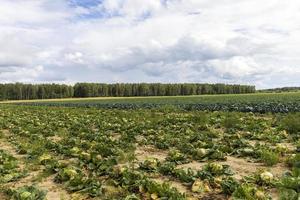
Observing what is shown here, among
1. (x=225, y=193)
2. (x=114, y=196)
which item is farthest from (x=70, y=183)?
(x=225, y=193)

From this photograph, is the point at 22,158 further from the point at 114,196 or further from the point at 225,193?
the point at 225,193

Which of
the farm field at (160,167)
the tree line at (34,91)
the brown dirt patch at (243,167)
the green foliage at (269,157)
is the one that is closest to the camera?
the farm field at (160,167)

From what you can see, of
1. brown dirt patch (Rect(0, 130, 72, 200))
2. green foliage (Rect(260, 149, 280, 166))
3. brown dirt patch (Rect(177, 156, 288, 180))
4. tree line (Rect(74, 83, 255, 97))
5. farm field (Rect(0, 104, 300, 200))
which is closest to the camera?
farm field (Rect(0, 104, 300, 200))

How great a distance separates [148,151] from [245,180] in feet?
16.1

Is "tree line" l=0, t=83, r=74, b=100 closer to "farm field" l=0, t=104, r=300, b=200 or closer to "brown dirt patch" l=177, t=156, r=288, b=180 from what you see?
"farm field" l=0, t=104, r=300, b=200

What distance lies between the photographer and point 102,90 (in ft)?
409

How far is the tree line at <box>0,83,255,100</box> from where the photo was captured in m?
120

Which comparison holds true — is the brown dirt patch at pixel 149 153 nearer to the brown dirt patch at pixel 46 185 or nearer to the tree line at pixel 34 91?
the brown dirt patch at pixel 46 185

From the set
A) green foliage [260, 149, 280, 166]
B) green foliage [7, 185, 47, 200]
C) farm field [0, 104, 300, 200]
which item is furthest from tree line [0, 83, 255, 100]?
green foliage [7, 185, 47, 200]

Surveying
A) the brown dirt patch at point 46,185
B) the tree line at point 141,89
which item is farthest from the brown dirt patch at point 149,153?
the tree line at point 141,89

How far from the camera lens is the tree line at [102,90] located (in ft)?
393

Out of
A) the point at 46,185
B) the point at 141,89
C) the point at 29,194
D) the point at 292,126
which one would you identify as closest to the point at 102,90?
the point at 141,89

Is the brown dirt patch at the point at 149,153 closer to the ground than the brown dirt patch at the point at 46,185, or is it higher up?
higher up

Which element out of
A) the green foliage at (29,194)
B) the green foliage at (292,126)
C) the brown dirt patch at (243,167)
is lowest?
the green foliage at (29,194)
